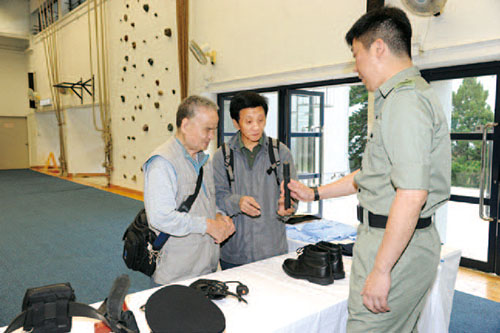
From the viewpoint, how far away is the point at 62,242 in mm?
4926

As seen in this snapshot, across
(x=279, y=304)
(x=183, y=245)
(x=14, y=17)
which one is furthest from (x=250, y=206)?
(x=14, y=17)

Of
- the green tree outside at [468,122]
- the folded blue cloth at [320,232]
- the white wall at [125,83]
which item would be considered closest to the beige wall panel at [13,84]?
the white wall at [125,83]

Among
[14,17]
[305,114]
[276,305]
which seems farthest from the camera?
[14,17]

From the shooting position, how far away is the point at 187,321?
45.8 inches

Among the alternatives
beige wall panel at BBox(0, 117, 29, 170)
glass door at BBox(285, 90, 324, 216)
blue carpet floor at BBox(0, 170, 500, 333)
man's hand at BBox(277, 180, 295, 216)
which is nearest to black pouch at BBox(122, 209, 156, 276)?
man's hand at BBox(277, 180, 295, 216)

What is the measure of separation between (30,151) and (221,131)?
499 inches

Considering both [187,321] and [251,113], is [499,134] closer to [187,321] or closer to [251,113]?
[251,113]

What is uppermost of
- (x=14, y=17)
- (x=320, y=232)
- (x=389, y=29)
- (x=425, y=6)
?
(x=14, y=17)

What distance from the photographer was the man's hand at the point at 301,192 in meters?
1.92

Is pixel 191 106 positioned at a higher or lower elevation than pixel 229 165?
higher

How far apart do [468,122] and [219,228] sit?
3.16 metres

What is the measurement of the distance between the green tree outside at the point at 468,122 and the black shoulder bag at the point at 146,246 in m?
3.16

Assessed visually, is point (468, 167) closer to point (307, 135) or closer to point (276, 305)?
point (307, 135)

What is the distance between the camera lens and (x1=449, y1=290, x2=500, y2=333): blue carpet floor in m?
2.65
